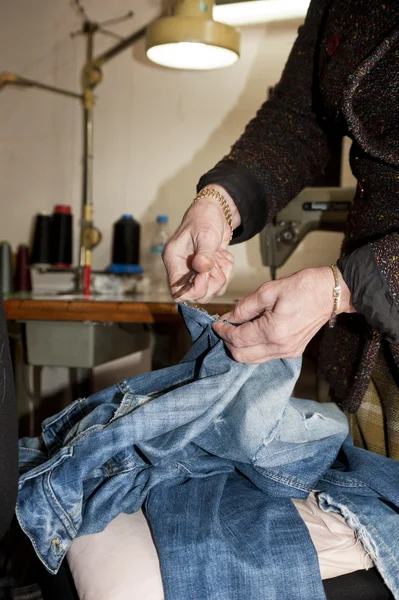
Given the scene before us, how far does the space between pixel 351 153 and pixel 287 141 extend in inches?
4.1

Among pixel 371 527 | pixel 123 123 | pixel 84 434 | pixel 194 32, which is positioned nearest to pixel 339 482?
pixel 371 527

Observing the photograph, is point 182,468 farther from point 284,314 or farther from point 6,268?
point 6,268

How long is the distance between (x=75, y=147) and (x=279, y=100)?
1.70 m

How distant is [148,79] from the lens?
2.33 metres

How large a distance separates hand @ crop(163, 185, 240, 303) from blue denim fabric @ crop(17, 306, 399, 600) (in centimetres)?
4

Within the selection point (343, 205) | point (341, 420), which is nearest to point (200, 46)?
point (343, 205)

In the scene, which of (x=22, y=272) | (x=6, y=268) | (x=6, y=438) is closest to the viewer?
(x=6, y=438)

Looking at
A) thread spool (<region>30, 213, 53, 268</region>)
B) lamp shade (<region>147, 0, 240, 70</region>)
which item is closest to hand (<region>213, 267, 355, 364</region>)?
lamp shade (<region>147, 0, 240, 70</region>)

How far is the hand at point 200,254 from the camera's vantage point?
0.65 metres

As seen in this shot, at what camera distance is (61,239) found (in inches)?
89.4

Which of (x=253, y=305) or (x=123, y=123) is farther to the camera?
(x=123, y=123)

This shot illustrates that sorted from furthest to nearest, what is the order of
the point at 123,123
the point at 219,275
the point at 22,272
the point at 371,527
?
the point at 123,123 → the point at 22,272 → the point at 219,275 → the point at 371,527

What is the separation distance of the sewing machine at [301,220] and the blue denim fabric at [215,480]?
76cm

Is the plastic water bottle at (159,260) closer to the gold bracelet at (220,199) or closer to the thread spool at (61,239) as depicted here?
the thread spool at (61,239)
